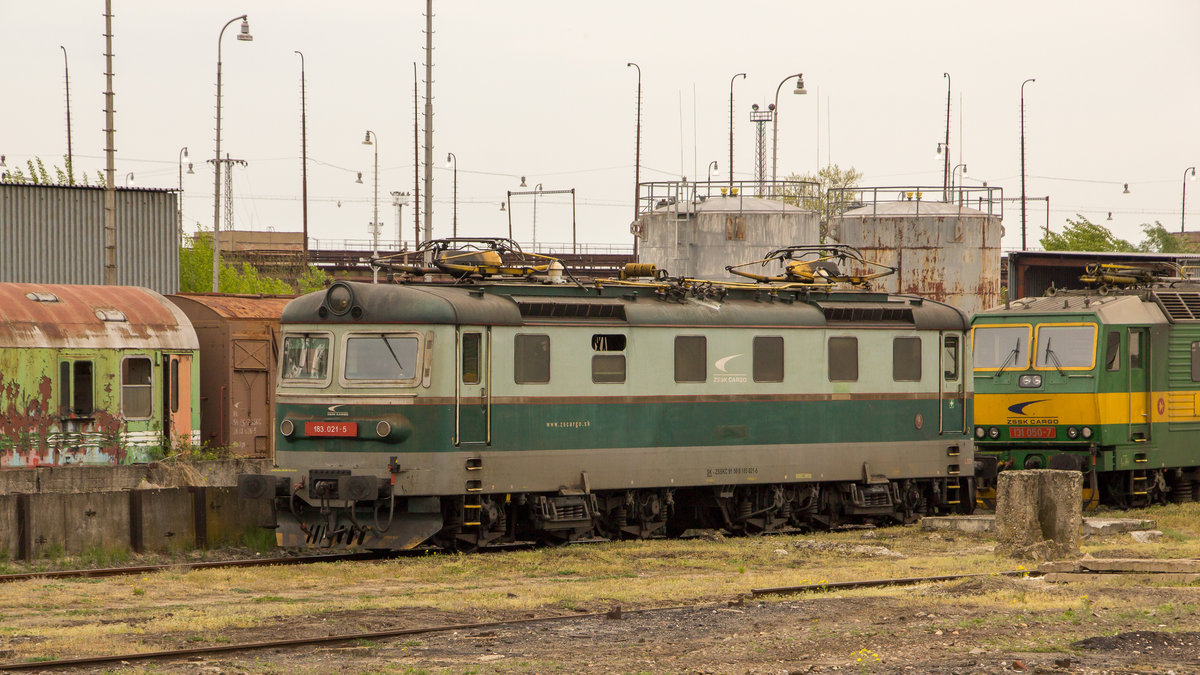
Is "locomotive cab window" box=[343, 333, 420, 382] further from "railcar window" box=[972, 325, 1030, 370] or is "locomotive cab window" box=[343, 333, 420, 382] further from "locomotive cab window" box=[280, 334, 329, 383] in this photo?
"railcar window" box=[972, 325, 1030, 370]

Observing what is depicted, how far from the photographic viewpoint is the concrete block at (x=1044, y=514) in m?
17.4

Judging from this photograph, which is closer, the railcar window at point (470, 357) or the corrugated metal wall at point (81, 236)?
the railcar window at point (470, 357)

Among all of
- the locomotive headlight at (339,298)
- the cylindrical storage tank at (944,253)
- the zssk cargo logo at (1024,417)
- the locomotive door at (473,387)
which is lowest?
the zssk cargo logo at (1024,417)

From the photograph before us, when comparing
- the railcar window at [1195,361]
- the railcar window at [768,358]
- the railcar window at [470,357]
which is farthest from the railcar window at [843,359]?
the railcar window at [1195,361]

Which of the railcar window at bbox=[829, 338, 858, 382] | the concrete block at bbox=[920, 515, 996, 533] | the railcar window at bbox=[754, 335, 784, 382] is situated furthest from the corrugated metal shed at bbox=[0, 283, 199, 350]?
the concrete block at bbox=[920, 515, 996, 533]

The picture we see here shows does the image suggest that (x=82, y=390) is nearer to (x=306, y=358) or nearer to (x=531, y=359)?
(x=306, y=358)

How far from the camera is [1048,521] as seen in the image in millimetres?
17562

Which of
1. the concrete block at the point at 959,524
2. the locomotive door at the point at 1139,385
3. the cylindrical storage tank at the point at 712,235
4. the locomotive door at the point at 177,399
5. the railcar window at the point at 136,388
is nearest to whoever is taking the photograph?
the concrete block at the point at 959,524

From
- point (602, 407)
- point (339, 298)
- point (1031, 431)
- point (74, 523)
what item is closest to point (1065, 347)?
point (1031, 431)

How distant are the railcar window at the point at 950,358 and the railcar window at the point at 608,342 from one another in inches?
234

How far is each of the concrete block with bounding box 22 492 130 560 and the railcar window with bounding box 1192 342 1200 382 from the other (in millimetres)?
17253

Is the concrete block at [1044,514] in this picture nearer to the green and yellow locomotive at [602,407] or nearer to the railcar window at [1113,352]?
the green and yellow locomotive at [602,407]

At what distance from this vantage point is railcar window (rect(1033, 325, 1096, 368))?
931 inches

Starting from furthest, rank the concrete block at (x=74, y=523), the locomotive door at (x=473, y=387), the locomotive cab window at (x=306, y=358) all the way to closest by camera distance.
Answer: the concrete block at (x=74, y=523) < the locomotive cab window at (x=306, y=358) < the locomotive door at (x=473, y=387)
